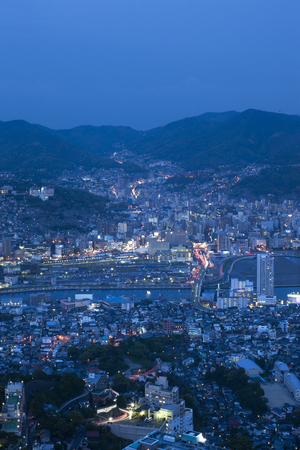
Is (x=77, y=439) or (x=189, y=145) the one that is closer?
(x=77, y=439)

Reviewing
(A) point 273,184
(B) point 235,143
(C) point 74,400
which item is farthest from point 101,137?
(C) point 74,400

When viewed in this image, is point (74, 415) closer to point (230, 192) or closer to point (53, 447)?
point (53, 447)

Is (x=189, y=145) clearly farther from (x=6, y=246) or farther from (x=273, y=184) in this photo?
(x=6, y=246)

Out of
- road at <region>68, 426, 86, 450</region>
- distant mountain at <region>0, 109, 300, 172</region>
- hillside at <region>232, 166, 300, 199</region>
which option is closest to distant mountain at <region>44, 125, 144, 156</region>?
distant mountain at <region>0, 109, 300, 172</region>

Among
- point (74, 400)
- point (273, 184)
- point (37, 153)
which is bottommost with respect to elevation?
point (74, 400)

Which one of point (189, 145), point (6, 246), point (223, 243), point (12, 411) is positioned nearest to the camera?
point (12, 411)

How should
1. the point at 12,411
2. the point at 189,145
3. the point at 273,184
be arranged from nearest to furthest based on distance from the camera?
the point at 12,411, the point at 273,184, the point at 189,145
